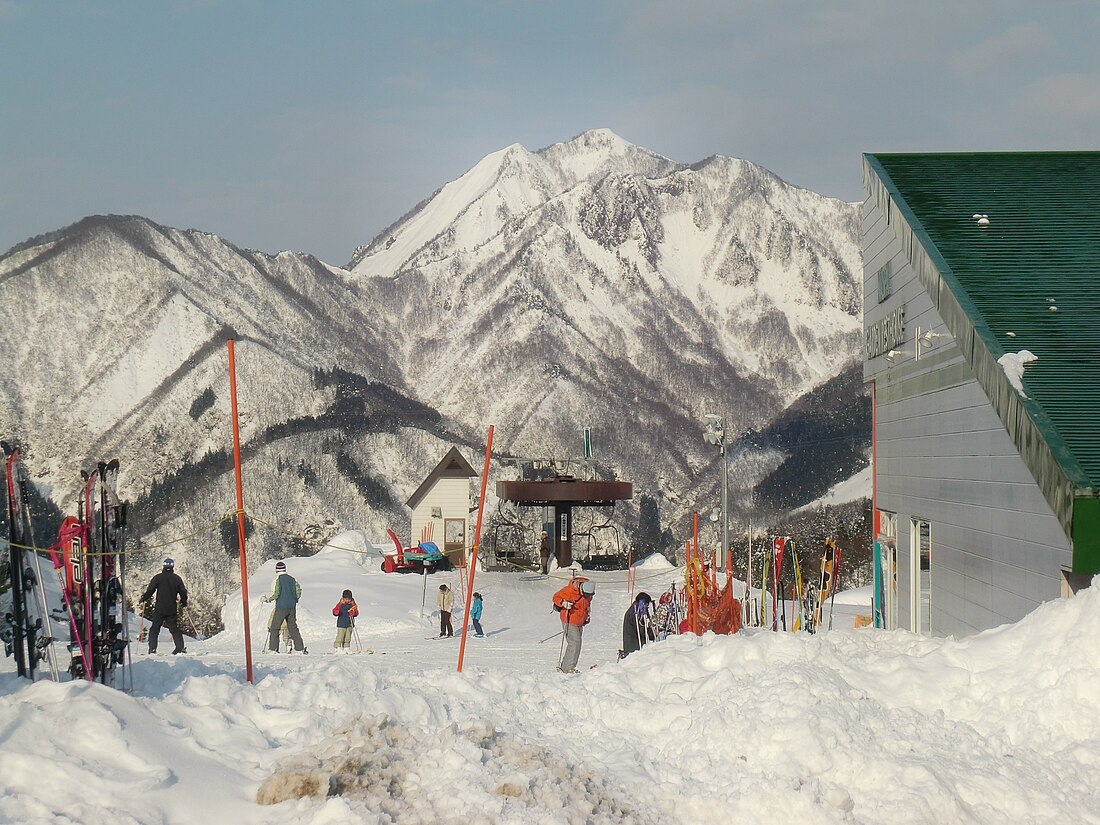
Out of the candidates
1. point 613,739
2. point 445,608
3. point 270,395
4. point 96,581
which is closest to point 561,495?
point 445,608

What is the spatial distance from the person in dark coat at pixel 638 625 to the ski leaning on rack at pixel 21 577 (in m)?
8.18

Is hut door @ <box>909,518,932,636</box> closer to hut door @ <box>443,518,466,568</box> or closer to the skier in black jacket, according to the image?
the skier in black jacket

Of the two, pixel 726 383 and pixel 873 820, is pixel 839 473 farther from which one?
pixel 873 820

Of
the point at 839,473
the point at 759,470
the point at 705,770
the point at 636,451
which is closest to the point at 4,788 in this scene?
the point at 705,770

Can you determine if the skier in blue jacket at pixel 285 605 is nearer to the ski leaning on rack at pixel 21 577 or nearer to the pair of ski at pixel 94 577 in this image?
the pair of ski at pixel 94 577

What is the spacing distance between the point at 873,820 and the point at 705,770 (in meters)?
1.33

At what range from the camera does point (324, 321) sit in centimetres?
19462

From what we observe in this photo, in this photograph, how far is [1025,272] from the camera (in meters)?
13.7

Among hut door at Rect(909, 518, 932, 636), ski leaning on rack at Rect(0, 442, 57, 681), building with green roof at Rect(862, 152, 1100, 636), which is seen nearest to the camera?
ski leaning on rack at Rect(0, 442, 57, 681)

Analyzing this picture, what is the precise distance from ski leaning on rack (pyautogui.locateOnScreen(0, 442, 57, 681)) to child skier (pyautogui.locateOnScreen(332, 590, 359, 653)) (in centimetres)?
1061

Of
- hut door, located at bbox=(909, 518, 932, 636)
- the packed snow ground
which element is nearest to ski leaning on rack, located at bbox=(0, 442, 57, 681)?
the packed snow ground

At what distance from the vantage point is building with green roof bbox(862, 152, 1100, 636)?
10.4 metres

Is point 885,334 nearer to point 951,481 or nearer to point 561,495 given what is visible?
point 951,481

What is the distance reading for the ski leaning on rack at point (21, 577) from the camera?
345 inches
